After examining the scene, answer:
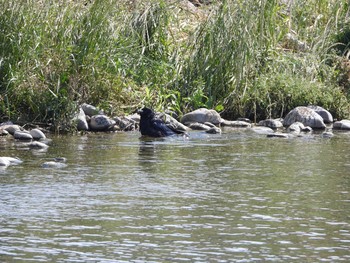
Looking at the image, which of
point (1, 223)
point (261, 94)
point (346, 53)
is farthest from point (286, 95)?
point (1, 223)

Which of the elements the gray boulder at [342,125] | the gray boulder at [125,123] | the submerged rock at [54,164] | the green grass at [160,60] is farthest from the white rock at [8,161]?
the gray boulder at [342,125]

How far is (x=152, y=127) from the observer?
1308 centimetres

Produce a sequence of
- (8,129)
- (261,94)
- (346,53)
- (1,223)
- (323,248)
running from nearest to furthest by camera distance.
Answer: (323,248) < (1,223) < (8,129) < (261,94) < (346,53)

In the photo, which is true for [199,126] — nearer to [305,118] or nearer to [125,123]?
[125,123]

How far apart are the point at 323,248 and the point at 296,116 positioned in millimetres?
8507

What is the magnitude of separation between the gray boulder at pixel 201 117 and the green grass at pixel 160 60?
10.8 inches

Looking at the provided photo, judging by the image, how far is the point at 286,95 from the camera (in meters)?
15.7

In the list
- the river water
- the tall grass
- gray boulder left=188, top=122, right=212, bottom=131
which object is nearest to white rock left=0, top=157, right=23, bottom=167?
the river water

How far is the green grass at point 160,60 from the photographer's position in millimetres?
13422

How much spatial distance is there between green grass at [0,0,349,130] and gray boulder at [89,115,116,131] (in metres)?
0.35

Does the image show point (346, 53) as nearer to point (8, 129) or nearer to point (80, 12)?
point (80, 12)

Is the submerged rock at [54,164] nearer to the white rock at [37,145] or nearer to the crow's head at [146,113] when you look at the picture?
the white rock at [37,145]

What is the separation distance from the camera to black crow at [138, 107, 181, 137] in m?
13.1

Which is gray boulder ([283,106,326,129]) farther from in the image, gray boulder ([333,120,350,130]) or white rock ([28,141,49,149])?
white rock ([28,141,49,149])
